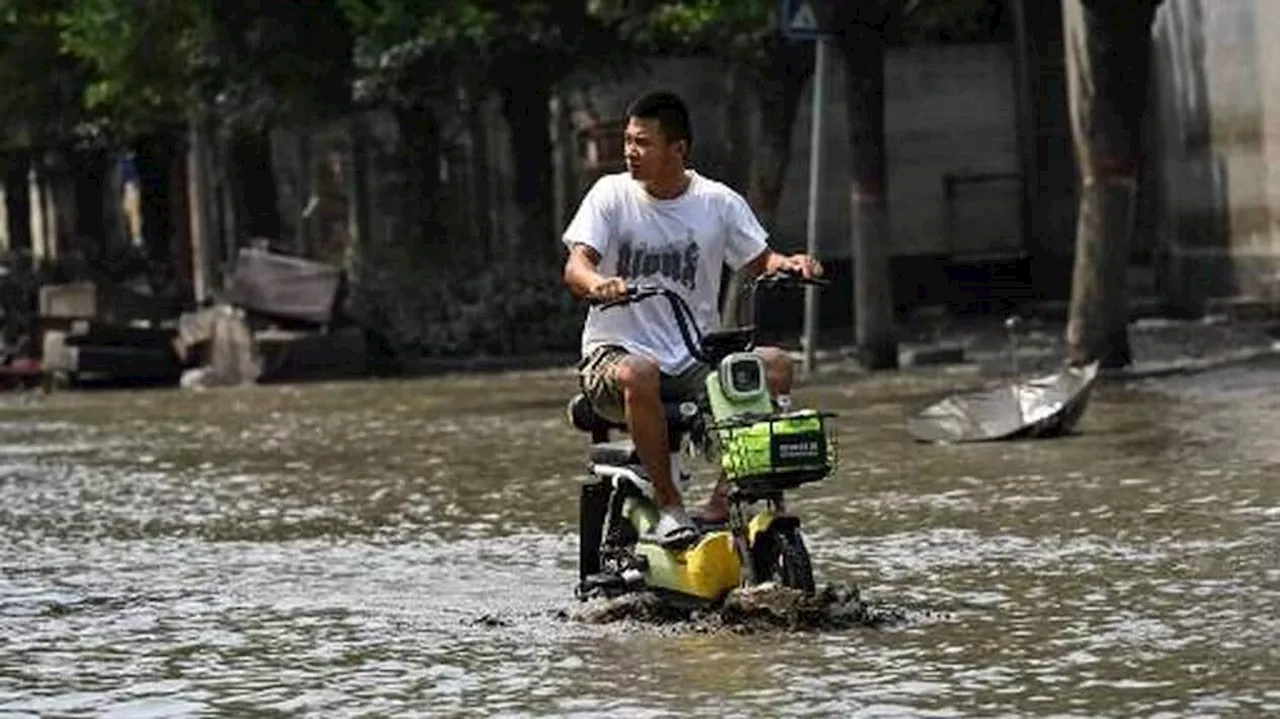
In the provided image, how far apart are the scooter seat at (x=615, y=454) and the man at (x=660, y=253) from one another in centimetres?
16

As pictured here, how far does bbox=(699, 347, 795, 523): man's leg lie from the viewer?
8242mm

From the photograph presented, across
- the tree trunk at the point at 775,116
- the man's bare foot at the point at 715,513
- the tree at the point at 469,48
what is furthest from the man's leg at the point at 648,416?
the tree at the point at 469,48

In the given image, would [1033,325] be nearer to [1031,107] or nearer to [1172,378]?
[1031,107]

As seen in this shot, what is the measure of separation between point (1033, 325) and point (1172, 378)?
26.8 feet

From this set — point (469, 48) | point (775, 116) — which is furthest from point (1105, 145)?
point (469, 48)

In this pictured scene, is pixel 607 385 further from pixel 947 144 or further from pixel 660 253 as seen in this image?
pixel 947 144

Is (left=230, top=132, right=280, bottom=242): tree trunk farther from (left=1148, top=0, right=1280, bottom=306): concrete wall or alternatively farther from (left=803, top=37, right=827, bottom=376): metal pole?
(left=803, top=37, right=827, bottom=376): metal pole

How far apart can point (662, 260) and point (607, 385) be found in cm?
48

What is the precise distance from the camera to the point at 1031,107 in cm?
2900

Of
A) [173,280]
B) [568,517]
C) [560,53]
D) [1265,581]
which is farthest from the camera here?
[173,280]

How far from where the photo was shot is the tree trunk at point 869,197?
2047 centimetres

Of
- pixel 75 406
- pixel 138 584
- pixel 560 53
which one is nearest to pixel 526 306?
pixel 560 53

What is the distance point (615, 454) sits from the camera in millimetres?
8688

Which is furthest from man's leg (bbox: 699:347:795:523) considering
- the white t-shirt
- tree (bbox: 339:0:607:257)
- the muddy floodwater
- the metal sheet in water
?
tree (bbox: 339:0:607:257)
